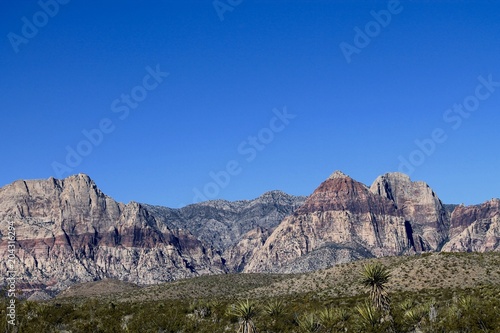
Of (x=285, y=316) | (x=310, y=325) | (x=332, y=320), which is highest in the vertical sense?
(x=285, y=316)

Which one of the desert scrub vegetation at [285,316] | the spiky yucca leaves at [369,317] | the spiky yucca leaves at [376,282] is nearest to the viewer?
the desert scrub vegetation at [285,316]

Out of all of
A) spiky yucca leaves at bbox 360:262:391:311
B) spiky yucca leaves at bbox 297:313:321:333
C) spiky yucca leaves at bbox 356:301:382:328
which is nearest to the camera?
spiky yucca leaves at bbox 297:313:321:333

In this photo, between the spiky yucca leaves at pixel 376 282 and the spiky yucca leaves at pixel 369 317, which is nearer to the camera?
the spiky yucca leaves at pixel 369 317

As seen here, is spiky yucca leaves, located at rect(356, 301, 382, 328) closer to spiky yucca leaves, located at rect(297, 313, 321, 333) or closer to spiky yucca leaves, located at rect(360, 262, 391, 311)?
spiky yucca leaves, located at rect(360, 262, 391, 311)

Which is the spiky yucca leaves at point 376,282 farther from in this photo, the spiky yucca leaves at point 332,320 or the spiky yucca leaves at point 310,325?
the spiky yucca leaves at point 310,325

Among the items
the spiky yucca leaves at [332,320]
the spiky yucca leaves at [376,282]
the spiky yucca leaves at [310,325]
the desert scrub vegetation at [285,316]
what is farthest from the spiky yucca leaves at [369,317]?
the spiky yucca leaves at [310,325]

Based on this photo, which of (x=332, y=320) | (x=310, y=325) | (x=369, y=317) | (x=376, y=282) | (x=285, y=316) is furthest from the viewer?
(x=285, y=316)

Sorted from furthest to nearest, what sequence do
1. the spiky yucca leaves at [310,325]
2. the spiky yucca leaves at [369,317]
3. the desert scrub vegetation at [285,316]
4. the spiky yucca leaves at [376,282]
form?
the spiky yucca leaves at [376,282] < the spiky yucca leaves at [369,317] < the desert scrub vegetation at [285,316] < the spiky yucca leaves at [310,325]

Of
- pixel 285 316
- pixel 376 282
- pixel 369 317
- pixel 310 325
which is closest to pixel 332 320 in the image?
pixel 310 325

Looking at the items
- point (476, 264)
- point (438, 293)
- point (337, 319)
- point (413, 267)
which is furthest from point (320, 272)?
point (337, 319)

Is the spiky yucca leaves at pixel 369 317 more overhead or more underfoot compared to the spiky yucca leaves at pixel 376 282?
more underfoot

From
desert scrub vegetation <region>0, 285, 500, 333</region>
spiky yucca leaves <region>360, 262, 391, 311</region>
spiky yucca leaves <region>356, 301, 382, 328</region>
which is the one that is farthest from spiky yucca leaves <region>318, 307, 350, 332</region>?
spiky yucca leaves <region>360, 262, 391, 311</region>

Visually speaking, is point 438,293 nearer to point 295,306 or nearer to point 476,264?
point 295,306

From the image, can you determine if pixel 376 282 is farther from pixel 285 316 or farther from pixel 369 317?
pixel 285 316
